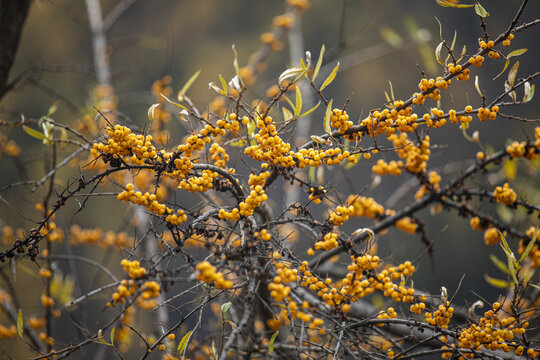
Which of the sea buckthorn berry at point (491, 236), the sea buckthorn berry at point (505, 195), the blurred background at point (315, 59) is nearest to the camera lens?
the sea buckthorn berry at point (505, 195)

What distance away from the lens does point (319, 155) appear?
134 cm

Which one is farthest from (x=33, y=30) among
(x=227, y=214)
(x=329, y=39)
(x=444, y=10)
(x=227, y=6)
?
(x=227, y=214)

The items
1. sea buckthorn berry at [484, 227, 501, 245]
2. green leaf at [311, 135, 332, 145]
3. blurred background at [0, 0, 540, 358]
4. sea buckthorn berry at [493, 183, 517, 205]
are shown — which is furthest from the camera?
blurred background at [0, 0, 540, 358]

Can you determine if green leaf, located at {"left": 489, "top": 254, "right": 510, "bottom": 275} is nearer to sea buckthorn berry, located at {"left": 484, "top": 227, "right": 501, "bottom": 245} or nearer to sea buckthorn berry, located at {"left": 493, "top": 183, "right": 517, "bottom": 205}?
sea buckthorn berry, located at {"left": 484, "top": 227, "right": 501, "bottom": 245}

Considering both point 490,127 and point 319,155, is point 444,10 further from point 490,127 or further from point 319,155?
point 319,155

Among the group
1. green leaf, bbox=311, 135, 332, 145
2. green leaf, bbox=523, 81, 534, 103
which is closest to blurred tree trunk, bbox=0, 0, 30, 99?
green leaf, bbox=311, 135, 332, 145

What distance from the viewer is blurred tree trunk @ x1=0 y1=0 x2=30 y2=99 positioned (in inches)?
78.9

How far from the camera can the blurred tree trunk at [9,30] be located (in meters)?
2.00

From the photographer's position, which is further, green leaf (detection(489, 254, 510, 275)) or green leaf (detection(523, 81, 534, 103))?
green leaf (detection(489, 254, 510, 275))

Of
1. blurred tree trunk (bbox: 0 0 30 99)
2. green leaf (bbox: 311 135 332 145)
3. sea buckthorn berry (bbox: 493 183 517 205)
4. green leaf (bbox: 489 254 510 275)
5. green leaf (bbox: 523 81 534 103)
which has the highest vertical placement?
blurred tree trunk (bbox: 0 0 30 99)

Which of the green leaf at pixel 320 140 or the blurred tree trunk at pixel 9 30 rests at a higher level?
the blurred tree trunk at pixel 9 30

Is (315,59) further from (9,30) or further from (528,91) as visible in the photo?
(528,91)

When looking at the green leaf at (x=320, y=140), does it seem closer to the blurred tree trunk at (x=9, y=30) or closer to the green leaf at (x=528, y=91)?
the green leaf at (x=528, y=91)

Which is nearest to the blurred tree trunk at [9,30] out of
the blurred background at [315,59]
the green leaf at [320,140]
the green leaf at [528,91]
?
the green leaf at [320,140]
